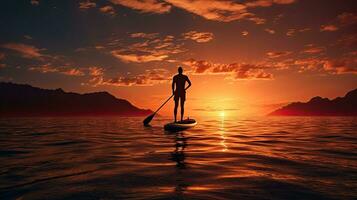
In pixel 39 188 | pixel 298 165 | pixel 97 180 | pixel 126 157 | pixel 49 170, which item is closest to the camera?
pixel 39 188

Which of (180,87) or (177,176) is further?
(180,87)

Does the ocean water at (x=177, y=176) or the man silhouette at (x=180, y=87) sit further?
the man silhouette at (x=180, y=87)

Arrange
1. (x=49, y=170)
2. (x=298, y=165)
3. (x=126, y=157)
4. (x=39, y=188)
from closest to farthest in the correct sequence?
1. (x=39, y=188)
2. (x=49, y=170)
3. (x=298, y=165)
4. (x=126, y=157)

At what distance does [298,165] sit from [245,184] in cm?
239

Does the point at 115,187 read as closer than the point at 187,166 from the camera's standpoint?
Yes

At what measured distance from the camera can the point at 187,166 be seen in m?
5.95

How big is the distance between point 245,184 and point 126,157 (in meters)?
3.75

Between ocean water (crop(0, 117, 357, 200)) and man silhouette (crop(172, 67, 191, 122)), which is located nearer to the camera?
ocean water (crop(0, 117, 357, 200))

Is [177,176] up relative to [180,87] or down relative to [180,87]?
down

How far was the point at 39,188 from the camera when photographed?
432 cm

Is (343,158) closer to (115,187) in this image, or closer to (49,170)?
(115,187)

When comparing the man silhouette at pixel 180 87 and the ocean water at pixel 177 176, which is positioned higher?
the man silhouette at pixel 180 87

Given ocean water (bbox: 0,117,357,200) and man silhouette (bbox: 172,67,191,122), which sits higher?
man silhouette (bbox: 172,67,191,122)

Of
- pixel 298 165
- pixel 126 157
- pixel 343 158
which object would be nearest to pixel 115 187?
pixel 126 157
